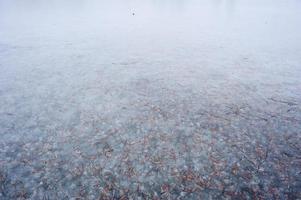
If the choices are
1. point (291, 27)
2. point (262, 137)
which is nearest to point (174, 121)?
point (262, 137)

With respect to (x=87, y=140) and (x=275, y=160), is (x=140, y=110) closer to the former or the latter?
(x=87, y=140)

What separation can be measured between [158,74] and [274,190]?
5.00m

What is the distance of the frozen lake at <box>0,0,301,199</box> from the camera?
3930 millimetres

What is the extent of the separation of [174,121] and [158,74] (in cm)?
282

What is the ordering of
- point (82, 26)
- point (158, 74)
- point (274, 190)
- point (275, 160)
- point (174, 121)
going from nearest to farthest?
point (274, 190), point (275, 160), point (174, 121), point (158, 74), point (82, 26)

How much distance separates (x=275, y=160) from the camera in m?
4.35

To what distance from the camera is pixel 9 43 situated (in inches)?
453

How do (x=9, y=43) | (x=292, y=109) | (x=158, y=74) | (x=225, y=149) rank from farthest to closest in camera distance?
(x=9, y=43) → (x=158, y=74) → (x=292, y=109) → (x=225, y=149)

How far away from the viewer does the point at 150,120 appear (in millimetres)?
5555

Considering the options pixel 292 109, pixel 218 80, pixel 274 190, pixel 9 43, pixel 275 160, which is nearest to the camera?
pixel 274 190

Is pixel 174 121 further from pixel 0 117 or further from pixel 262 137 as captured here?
pixel 0 117

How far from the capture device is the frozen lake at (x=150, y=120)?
3.93 metres

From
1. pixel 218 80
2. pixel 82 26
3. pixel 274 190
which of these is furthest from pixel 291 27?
pixel 274 190

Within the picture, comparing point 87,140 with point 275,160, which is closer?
point 275,160
